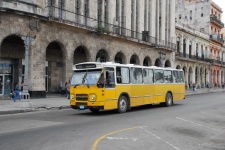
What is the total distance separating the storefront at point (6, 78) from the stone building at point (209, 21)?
161 ft

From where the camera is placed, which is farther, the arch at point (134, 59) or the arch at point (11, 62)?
the arch at point (134, 59)

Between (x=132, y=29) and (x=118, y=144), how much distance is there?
107 feet

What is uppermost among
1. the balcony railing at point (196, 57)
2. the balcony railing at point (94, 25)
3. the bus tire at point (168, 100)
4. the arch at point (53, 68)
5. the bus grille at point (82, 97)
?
the balcony railing at point (94, 25)

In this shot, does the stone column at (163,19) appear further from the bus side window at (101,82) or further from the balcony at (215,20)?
the bus side window at (101,82)

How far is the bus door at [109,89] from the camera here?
50.4 feet

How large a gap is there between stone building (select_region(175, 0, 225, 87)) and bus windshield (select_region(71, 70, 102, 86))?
55.2m

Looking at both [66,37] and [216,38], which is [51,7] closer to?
[66,37]

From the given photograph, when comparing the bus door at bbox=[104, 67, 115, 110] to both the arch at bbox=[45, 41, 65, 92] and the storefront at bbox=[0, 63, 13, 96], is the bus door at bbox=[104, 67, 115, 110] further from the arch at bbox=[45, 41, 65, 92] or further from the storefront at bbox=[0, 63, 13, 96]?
the arch at bbox=[45, 41, 65, 92]

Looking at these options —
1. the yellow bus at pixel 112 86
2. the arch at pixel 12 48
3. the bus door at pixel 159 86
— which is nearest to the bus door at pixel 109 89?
the yellow bus at pixel 112 86

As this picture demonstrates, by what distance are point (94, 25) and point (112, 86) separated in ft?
57.1

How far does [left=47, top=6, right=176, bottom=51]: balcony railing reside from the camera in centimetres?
2768

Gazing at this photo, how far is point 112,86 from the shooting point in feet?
51.9

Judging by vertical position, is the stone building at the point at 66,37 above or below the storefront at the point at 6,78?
above

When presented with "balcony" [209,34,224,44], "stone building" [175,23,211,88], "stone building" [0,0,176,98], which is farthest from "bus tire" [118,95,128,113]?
"balcony" [209,34,224,44]
